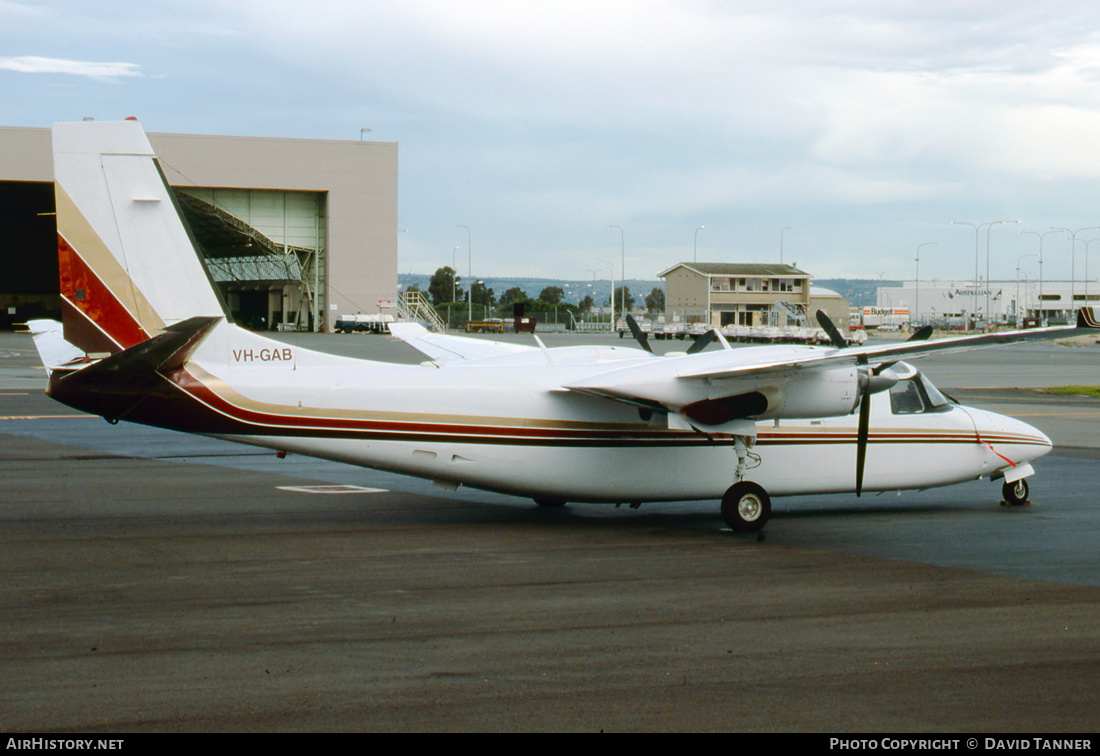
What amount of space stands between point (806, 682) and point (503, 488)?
6.11 m

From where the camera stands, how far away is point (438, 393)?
1243 cm

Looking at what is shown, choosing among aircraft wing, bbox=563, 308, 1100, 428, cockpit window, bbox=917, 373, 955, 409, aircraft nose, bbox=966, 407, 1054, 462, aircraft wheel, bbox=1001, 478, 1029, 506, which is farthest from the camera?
aircraft wheel, bbox=1001, 478, 1029, 506

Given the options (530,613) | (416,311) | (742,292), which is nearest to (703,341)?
(530,613)

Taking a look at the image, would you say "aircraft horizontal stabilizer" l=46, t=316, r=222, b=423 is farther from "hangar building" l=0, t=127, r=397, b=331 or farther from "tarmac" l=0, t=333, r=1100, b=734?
"hangar building" l=0, t=127, r=397, b=331

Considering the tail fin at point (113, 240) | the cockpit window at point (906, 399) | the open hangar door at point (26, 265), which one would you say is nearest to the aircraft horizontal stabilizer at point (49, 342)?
the tail fin at point (113, 240)

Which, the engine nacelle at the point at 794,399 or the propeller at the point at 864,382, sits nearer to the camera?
the engine nacelle at the point at 794,399

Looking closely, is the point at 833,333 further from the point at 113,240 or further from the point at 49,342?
the point at 49,342

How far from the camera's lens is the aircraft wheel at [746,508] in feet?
41.4

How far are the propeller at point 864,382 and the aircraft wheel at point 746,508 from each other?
5.16ft

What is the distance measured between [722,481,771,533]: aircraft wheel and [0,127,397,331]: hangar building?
69039 mm

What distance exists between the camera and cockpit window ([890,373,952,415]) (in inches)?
559

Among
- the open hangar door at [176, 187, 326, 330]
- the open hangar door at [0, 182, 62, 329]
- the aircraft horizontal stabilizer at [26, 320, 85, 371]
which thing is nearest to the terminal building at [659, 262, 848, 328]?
the open hangar door at [176, 187, 326, 330]

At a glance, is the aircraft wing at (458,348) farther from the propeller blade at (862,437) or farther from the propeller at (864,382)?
the propeller blade at (862,437)
